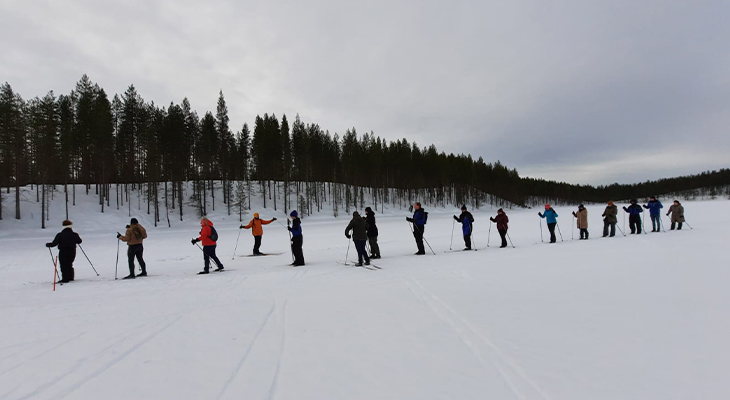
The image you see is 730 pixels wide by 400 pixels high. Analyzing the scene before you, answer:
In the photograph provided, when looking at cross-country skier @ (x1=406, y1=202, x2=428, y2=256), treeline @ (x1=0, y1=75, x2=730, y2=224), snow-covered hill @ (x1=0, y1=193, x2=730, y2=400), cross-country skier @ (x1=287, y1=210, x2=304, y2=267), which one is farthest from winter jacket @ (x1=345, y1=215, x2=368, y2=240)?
treeline @ (x1=0, y1=75, x2=730, y2=224)

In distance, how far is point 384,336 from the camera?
3.84 meters

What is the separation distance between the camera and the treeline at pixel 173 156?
28062 mm

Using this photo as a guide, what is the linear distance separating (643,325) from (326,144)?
50293mm

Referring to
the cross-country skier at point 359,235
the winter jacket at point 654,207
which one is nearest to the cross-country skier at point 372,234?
the cross-country skier at point 359,235

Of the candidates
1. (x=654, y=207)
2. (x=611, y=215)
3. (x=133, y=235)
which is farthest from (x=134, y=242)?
(x=654, y=207)

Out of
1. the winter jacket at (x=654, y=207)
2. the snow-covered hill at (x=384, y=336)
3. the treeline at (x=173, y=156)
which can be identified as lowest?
the snow-covered hill at (x=384, y=336)

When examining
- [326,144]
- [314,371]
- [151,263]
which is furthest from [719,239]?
[326,144]

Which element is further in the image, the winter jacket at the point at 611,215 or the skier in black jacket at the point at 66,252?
the winter jacket at the point at 611,215

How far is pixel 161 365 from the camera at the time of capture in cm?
325

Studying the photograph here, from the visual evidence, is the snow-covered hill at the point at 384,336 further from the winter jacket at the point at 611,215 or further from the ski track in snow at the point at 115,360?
the winter jacket at the point at 611,215

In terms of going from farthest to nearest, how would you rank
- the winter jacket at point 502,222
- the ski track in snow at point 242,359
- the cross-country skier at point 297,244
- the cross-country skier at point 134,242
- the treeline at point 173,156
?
the treeline at point 173,156 < the winter jacket at point 502,222 < the cross-country skier at point 297,244 < the cross-country skier at point 134,242 < the ski track in snow at point 242,359

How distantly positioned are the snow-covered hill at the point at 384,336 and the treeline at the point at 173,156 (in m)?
30.2

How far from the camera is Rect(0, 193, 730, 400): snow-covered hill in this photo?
2752mm

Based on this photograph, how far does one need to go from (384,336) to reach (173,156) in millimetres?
38728
